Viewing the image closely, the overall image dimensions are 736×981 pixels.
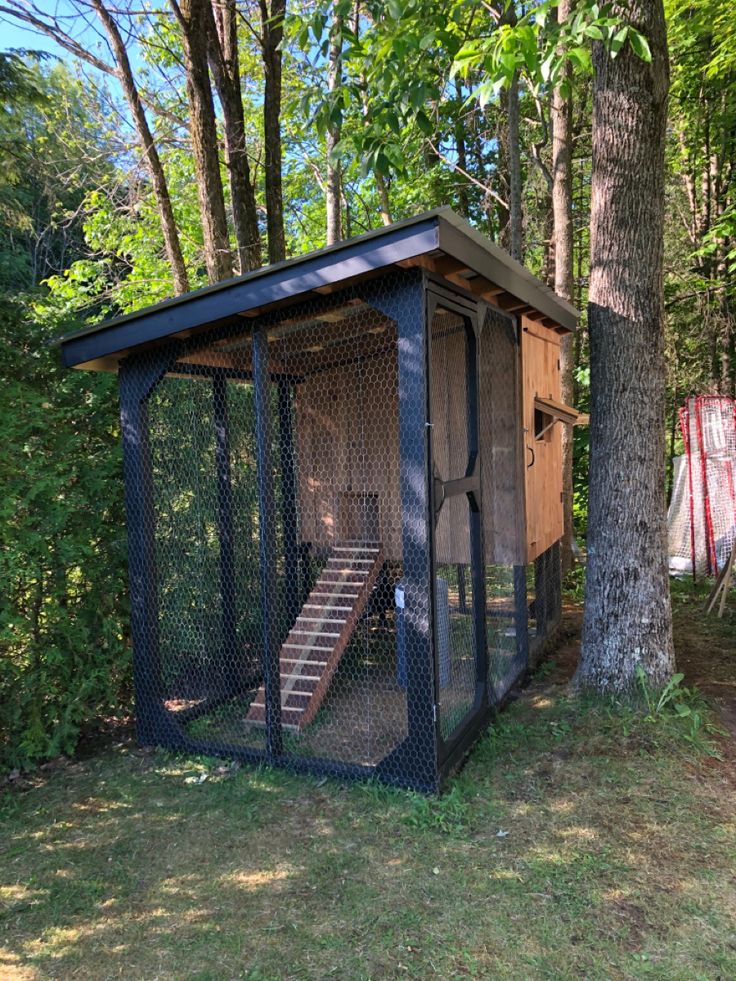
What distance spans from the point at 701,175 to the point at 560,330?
22.6 ft

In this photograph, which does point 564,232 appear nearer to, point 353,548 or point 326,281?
point 353,548

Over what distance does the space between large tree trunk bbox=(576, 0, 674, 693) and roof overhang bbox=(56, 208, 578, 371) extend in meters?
0.59

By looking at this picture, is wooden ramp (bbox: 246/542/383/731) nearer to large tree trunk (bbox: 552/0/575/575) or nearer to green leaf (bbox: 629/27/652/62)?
large tree trunk (bbox: 552/0/575/575)

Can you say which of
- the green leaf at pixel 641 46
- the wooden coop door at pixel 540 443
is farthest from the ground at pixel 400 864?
the green leaf at pixel 641 46

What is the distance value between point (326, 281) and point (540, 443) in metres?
2.41

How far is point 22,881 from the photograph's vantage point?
271cm

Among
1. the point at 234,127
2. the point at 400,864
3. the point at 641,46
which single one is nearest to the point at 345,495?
the point at 400,864

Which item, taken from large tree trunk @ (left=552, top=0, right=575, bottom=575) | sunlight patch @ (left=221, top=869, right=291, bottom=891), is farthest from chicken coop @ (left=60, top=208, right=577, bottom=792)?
large tree trunk @ (left=552, top=0, right=575, bottom=575)

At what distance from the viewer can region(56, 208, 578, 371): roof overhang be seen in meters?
2.83

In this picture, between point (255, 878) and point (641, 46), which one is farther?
point (641, 46)

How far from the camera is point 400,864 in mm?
2674

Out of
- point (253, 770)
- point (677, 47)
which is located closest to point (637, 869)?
point (253, 770)

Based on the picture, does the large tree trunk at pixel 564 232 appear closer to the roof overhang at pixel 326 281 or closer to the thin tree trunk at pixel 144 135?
the roof overhang at pixel 326 281

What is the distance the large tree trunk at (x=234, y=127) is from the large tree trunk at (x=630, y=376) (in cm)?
365
